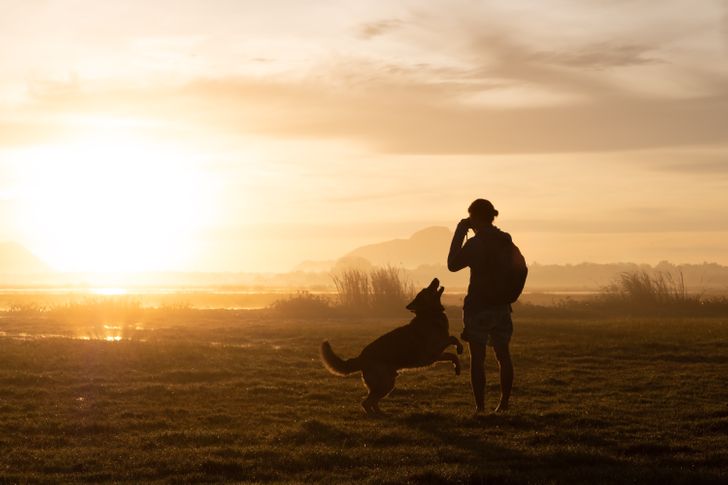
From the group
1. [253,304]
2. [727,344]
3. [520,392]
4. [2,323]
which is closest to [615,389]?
[520,392]

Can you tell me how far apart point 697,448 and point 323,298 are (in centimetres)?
3135

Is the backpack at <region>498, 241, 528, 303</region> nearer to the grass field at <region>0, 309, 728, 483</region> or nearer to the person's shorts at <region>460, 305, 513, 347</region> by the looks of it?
the person's shorts at <region>460, 305, 513, 347</region>

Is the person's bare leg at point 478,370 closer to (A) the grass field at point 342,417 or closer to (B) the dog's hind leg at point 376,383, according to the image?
(A) the grass field at point 342,417

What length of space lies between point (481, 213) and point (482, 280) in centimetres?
88

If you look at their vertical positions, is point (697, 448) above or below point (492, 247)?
below

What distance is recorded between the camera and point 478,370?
1201 centimetres

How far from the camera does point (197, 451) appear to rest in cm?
1041

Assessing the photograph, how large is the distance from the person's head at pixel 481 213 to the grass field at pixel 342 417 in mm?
2570

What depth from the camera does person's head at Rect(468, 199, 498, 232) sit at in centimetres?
1176

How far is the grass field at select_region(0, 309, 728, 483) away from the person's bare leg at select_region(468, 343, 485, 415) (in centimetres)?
39

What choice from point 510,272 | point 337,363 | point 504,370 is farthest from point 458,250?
point 337,363

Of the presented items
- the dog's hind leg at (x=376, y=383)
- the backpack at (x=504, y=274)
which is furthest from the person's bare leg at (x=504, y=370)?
the dog's hind leg at (x=376, y=383)

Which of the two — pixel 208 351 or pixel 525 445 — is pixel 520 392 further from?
pixel 208 351

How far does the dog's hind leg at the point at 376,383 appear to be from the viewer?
1252 cm
